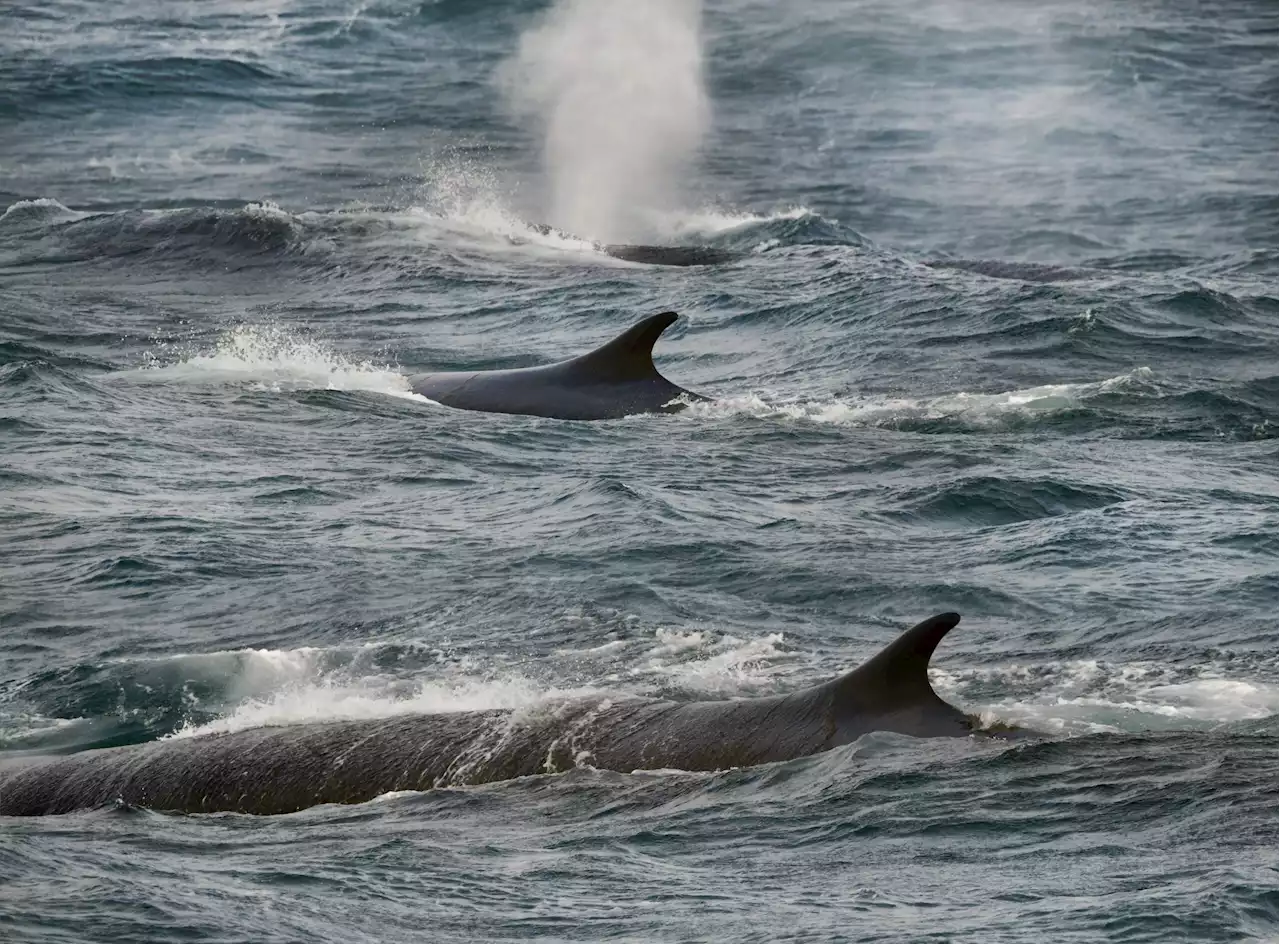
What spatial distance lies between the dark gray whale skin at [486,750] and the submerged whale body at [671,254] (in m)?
25.1

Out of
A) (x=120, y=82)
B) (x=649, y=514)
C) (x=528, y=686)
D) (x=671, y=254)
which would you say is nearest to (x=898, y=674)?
(x=528, y=686)

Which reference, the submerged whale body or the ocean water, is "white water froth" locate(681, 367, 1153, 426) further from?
the submerged whale body

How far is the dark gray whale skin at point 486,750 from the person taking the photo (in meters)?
16.5

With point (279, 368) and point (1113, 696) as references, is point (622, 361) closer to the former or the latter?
point (279, 368)

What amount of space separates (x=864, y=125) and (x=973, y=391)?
117 ft

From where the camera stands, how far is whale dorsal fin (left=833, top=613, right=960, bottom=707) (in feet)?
54.2

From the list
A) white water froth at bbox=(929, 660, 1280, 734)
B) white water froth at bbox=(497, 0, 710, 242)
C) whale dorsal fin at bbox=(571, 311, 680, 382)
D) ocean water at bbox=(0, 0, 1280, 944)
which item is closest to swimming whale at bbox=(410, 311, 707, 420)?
whale dorsal fin at bbox=(571, 311, 680, 382)

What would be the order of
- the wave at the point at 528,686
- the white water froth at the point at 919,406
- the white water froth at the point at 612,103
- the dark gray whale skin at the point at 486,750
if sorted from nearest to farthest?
the dark gray whale skin at the point at 486,750 < the wave at the point at 528,686 < the white water froth at the point at 919,406 < the white water froth at the point at 612,103

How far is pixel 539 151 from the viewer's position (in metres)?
59.2

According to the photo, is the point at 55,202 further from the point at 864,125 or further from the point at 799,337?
the point at 864,125

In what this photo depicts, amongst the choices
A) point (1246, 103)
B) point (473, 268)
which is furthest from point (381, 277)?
point (1246, 103)

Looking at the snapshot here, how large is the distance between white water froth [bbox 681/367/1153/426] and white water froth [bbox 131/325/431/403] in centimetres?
415

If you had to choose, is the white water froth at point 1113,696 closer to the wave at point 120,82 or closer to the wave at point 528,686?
the wave at point 528,686

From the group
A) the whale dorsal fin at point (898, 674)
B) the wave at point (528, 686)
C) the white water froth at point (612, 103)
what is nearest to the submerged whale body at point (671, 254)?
the white water froth at point (612, 103)
